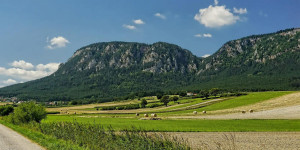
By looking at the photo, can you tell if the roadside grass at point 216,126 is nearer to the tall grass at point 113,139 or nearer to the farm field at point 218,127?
the farm field at point 218,127

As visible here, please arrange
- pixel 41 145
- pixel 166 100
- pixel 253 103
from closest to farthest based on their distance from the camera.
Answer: pixel 41 145 < pixel 253 103 < pixel 166 100

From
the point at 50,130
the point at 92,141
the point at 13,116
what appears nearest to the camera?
the point at 92,141

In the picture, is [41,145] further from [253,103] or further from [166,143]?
[253,103]

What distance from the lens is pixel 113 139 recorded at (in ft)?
64.6

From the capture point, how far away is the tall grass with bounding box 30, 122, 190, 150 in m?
16.1

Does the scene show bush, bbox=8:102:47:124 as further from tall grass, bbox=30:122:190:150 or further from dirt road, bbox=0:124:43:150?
tall grass, bbox=30:122:190:150

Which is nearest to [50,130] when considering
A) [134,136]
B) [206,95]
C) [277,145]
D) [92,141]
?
[92,141]

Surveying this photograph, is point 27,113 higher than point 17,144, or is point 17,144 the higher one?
point 27,113

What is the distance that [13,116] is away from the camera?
194 ft

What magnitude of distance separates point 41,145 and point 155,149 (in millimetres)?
13040

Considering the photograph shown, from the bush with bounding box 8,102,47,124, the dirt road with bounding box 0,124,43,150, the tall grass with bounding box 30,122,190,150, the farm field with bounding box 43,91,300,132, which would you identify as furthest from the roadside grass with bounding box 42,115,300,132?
the dirt road with bounding box 0,124,43,150

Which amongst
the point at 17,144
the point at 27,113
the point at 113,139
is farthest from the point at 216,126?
the point at 27,113

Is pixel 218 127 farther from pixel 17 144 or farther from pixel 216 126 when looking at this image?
pixel 17 144

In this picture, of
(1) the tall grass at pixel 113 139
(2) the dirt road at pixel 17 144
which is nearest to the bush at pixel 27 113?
(2) the dirt road at pixel 17 144
